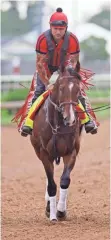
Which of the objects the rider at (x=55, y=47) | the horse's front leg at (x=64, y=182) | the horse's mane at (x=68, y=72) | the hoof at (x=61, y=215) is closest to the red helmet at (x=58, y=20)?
the rider at (x=55, y=47)

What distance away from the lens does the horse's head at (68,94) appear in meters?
8.13

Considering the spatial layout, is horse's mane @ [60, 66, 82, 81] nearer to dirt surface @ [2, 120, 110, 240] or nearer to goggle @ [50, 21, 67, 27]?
goggle @ [50, 21, 67, 27]

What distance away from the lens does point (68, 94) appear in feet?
26.9

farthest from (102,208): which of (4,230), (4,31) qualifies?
(4,31)

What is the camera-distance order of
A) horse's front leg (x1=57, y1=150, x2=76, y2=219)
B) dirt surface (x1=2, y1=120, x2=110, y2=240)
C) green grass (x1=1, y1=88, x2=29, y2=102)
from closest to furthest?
dirt surface (x1=2, y1=120, x2=110, y2=240), horse's front leg (x1=57, y1=150, x2=76, y2=219), green grass (x1=1, y1=88, x2=29, y2=102)

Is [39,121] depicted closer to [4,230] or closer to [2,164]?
[4,230]

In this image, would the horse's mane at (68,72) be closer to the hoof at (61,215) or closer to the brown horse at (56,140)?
the brown horse at (56,140)

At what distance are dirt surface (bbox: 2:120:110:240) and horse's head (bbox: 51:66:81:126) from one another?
1.25 m

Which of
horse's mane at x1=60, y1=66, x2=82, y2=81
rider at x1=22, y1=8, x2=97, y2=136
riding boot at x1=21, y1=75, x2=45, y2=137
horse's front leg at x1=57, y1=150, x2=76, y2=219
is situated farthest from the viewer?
riding boot at x1=21, y1=75, x2=45, y2=137

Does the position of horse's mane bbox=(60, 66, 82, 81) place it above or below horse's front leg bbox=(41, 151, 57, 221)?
above

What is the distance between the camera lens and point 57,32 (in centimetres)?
911

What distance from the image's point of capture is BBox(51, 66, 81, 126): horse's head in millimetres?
8133

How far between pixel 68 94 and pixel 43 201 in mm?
3119

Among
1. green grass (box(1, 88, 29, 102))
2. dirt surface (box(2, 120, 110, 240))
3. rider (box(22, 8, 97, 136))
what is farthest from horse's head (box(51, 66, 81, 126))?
green grass (box(1, 88, 29, 102))
